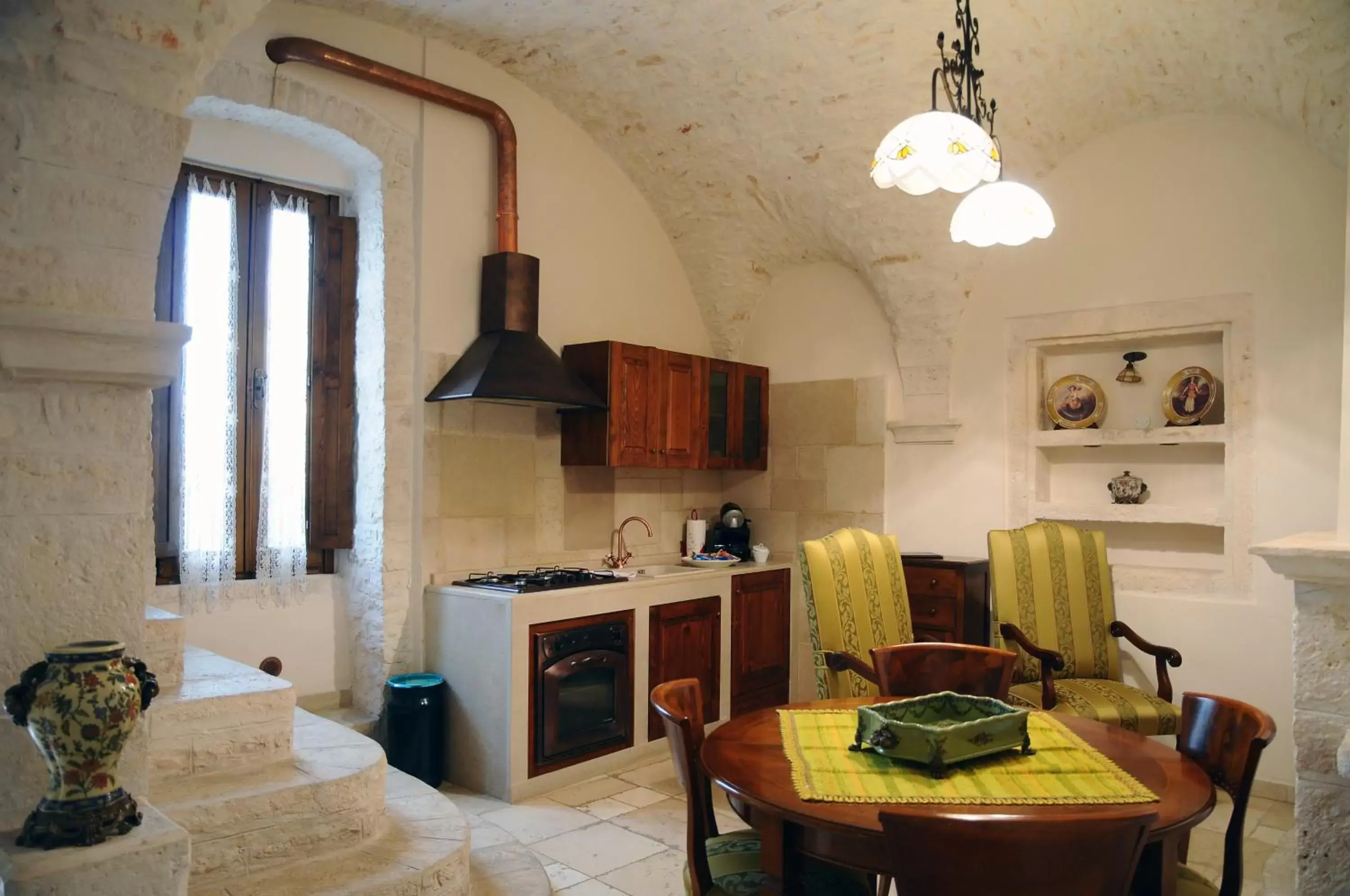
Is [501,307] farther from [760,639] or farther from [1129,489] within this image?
[1129,489]

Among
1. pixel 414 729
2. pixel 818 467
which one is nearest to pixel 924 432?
pixel 818 467

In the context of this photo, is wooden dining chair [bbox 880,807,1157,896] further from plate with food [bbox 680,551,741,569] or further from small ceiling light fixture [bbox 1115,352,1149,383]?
plate with food [bbox 680,551,741,569]

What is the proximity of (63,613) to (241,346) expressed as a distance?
2.19 meters

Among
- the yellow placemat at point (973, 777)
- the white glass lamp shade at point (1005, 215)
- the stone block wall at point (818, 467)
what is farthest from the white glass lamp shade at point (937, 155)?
the stone block wall at point (818, 467)

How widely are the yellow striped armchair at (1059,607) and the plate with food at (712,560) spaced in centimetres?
163

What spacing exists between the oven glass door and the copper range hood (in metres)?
1.16

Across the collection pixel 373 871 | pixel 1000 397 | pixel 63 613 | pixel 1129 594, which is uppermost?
pixel 1000 397

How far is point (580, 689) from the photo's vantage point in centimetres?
412

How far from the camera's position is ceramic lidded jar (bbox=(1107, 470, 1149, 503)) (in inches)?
170

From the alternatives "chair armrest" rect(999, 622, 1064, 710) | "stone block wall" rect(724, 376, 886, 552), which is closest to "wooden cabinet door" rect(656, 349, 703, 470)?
"stone block wall" rect(724, 376, 886, 552)

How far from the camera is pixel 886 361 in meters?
5.11

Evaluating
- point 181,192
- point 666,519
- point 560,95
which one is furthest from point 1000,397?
point 181,192

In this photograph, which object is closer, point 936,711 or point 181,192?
point 936,711

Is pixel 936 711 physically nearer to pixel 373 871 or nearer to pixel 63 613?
pixel 373 871
